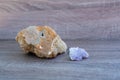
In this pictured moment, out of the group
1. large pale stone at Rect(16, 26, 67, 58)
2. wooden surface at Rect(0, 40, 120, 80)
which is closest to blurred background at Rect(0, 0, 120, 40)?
wooden surface at Rect(0, 40, 120, 80)

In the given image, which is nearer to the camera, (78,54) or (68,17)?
(78,54)

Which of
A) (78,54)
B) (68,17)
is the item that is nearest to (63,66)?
(78,54)

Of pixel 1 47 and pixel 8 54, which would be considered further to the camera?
pixel 1 47

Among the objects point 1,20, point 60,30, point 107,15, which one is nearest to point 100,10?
point 107,15

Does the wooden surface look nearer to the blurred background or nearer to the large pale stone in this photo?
the large pale stone

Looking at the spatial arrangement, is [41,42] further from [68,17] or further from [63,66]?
[68,17]

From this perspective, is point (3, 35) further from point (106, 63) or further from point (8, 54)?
point (106, 63)
